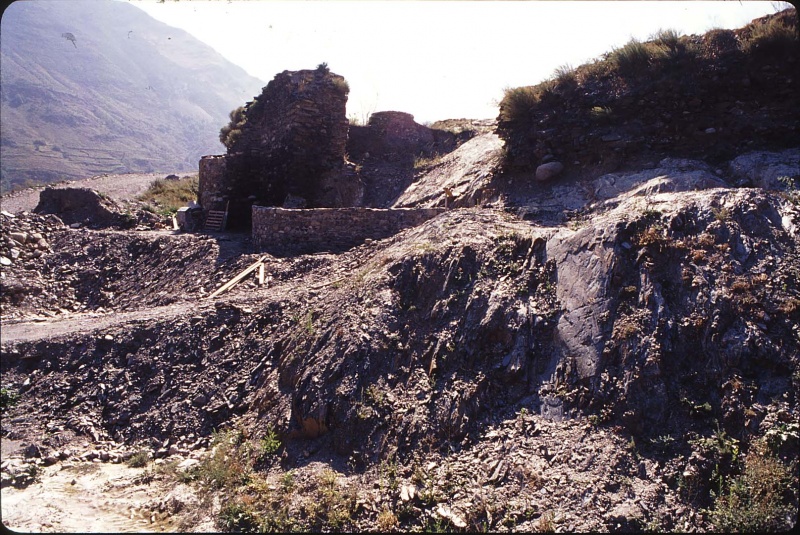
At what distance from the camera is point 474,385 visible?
640cm

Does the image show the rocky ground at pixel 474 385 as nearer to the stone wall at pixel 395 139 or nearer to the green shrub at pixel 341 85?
the green shrub at pixel 341 85

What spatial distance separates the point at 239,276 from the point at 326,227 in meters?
2.35

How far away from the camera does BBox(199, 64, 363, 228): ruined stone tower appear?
16.3 metres

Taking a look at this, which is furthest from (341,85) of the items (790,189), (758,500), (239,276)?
(758,500)

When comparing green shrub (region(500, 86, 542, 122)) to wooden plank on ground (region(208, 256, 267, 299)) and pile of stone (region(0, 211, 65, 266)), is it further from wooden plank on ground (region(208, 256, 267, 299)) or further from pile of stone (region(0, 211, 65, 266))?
pile of stone (region(0, 211, 65, 266))

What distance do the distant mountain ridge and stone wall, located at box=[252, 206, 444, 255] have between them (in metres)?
17.6

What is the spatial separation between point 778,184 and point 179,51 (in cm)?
5296

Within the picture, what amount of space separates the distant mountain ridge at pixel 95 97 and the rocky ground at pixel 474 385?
67.9 feet

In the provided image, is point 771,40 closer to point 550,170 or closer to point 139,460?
point 550,170

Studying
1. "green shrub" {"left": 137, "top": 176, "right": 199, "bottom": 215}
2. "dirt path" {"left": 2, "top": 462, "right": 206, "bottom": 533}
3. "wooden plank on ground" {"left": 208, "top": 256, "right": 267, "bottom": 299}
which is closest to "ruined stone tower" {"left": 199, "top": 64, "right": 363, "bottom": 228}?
"green shrub" {"left": 137, "top": 176, "right": 199, "bottom": 215}

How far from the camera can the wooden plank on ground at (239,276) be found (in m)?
10.6

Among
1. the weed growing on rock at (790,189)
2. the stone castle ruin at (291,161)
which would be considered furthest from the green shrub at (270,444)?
the stone castle ruin at (291,161)

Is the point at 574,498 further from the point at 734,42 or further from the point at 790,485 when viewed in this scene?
the point at 734,42

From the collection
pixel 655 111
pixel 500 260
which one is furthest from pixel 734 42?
pixel 500 260
